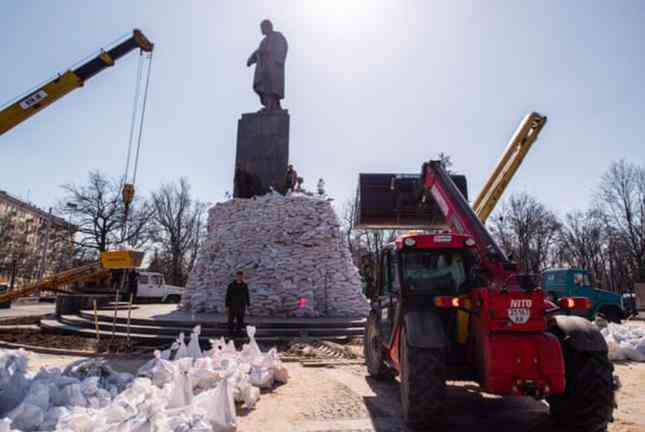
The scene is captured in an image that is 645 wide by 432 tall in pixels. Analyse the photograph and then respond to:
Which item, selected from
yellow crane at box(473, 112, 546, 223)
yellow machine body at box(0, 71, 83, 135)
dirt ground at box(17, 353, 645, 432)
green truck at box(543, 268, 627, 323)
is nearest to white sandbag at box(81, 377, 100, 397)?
dirt ground at box(17, 353, 645, 432)

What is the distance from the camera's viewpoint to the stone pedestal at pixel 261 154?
45.3ft

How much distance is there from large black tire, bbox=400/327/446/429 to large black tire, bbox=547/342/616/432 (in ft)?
3.56

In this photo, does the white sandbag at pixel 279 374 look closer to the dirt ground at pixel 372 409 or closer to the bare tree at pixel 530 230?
the dirt ground at pixel 372 409

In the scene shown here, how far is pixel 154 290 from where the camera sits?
2197 cm

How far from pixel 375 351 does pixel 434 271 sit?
167 centimetres

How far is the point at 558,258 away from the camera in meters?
31.5

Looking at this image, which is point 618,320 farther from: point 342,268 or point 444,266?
point 444,266

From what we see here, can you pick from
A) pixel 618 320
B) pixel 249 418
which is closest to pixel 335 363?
pixel 249 418

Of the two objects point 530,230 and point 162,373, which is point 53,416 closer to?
point 162,373

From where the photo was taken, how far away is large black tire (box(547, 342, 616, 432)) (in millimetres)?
3113

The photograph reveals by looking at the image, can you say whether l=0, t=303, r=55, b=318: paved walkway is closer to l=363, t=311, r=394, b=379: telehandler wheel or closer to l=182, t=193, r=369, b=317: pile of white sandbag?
l=182, t=193, r=369, b=317: pile of white sandbag

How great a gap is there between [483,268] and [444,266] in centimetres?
53

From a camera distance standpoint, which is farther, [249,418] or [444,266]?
[444,266]

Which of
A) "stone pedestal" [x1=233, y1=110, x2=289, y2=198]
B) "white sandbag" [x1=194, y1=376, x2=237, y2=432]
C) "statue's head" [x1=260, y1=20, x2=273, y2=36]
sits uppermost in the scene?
"statue's head" [x1=260, y1=20, x2=273, y2=36]
